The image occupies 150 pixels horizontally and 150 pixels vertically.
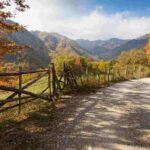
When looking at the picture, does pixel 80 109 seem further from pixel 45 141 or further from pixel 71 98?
pixel 45 141

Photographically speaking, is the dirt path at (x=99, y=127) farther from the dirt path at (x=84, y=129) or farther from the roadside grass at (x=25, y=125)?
the roadside grass at (x=25, y=125)

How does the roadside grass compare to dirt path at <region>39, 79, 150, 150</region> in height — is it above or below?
above

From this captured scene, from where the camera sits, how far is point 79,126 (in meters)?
9.63

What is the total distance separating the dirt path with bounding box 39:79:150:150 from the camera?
7.80 meters

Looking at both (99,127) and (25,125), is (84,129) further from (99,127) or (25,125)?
(25,125)

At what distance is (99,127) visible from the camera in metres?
9.53

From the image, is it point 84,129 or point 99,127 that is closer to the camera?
point 84,129

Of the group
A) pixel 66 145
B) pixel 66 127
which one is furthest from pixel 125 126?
pixel 66 145

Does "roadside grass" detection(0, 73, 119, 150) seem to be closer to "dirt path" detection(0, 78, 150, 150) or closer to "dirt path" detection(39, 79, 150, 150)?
"dirt path" detection(0, 78, 150, 150)

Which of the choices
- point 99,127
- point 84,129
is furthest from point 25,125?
point 99,127

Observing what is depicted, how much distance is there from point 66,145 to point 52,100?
6767 millimetres

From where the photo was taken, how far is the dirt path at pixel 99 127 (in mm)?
7797

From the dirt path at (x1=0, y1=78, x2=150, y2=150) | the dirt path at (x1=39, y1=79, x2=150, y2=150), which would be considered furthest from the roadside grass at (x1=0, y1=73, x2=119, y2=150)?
the dirt path at (x1=39, y1=79, x2=150, y2=150)

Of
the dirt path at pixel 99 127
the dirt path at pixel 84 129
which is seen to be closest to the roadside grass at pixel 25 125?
the dirt path at pixel 84 129
